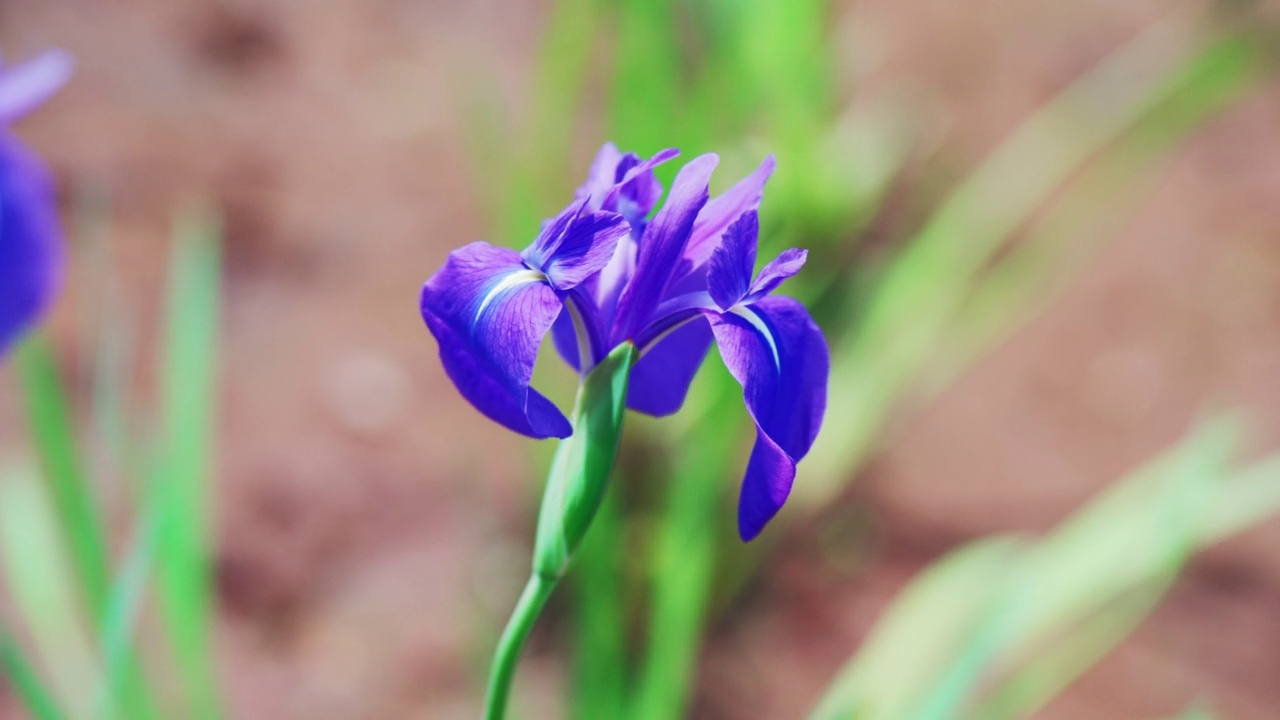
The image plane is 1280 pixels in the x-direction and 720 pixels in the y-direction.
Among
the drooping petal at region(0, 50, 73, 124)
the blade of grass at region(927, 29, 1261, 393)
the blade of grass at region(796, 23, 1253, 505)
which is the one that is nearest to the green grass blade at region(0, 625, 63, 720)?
the drooping petal at region(0, 50, 73, 124)

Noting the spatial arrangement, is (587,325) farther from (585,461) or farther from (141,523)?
(141,523)

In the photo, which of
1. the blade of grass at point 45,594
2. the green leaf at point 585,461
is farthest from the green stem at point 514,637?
the blade of grass at point 45,594

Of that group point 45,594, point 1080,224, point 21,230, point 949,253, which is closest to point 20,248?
point 21,230

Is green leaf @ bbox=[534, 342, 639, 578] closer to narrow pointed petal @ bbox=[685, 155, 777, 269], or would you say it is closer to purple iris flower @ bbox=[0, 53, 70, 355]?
narrow pointed petal @ bbox=[685, 155, 777, 269]

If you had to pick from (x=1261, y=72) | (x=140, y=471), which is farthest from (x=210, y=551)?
(x=1261, y=72)

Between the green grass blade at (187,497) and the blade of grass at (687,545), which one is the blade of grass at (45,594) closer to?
the green grass blade at (187,497)

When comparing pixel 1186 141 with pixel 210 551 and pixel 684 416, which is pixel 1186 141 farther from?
pixel 210 551
